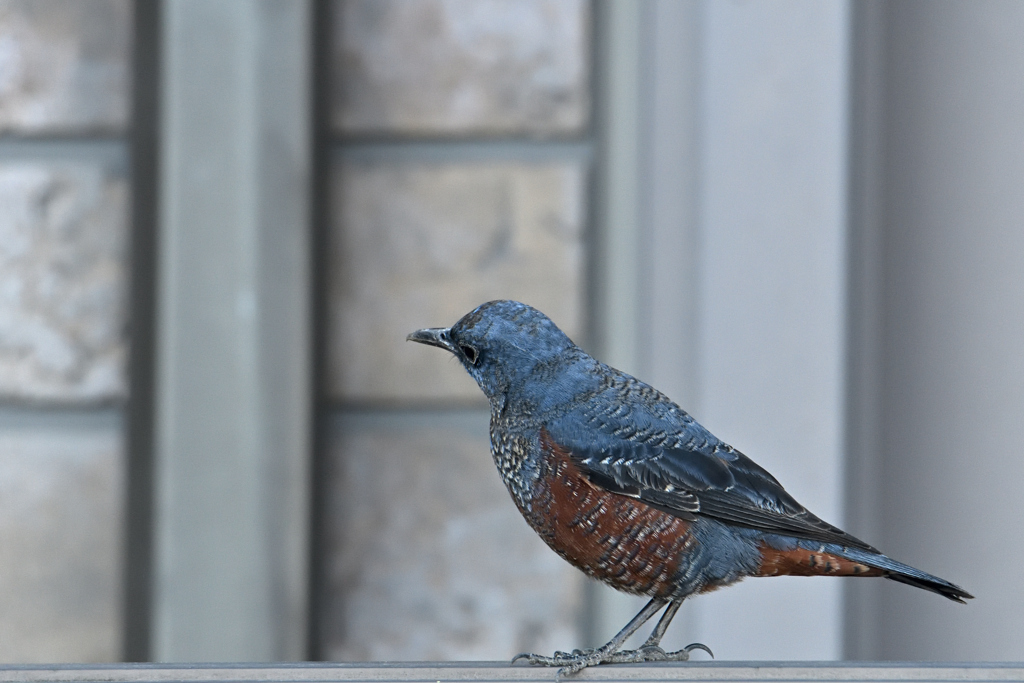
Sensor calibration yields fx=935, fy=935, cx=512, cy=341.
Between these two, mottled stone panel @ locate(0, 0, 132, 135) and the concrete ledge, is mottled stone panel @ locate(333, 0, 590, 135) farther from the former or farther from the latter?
the concrete ledge

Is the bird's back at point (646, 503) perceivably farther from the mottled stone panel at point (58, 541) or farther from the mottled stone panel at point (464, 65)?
the mottled stone panel at point (58, 541)

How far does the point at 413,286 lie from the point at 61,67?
22.6 inches

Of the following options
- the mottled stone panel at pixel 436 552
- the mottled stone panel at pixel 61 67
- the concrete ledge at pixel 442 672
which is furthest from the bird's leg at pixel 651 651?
the mottled stone panel at pixel 61 67

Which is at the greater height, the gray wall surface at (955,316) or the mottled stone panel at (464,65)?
the mottled stone panel at (464,65)

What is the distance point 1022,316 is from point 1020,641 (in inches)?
16.5

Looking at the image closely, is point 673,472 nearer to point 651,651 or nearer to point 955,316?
point 651,651

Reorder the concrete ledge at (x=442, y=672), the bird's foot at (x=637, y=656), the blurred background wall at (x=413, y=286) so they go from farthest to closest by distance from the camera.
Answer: the blurred background wall at (x=413, y=286)
the bird's foot at (x=637, y=656)
the concrete ledge at (x=442, y=672)

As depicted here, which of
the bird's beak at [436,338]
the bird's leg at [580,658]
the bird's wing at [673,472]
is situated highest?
the bird's beak at [436,338]

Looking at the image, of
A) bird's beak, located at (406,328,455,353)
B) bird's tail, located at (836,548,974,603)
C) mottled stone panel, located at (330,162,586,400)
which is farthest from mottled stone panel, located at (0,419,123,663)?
bird's tail, located at (836,548,974,603)

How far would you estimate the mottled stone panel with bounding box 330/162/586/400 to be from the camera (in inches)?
51.9

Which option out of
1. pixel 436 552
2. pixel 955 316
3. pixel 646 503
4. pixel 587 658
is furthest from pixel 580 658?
pixel 955 316

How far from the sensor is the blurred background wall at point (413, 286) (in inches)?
46.9

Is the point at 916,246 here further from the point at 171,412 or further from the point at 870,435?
the point at 171,412

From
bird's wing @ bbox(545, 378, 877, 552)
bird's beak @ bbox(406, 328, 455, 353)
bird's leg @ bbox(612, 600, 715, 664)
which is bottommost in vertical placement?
bird's leg @ bbox(612, 600, 715, 664)
